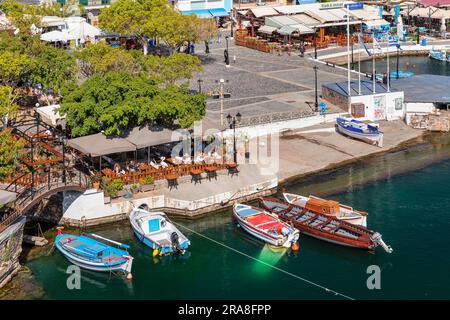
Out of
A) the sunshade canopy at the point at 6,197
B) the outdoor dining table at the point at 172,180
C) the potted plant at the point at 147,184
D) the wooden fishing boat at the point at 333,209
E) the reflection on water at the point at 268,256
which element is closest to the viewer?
the reflection on water at the point at 268,256

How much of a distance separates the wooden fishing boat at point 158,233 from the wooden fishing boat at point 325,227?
782 cm

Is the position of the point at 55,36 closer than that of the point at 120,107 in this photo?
No

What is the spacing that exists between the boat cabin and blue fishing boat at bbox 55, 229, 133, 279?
545 inches

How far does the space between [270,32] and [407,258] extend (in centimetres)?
7071

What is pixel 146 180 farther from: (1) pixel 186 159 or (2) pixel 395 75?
(2) pixel 395 75

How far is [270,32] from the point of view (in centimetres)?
11306

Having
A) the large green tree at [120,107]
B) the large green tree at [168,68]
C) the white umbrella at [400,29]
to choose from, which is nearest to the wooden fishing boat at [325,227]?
the large green tree at [120,107]

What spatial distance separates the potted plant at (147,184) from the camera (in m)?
56.2

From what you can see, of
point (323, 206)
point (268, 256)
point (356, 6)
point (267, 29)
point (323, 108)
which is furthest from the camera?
point (356, 6)

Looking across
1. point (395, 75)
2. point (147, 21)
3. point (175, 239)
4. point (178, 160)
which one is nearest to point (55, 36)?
point (147, 21)

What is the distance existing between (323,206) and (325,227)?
241 cm

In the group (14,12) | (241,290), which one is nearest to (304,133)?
(241,290)

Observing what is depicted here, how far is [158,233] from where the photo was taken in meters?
50.5

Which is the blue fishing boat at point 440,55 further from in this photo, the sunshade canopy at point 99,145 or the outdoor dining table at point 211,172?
the sunshade canopy at point 99,145
